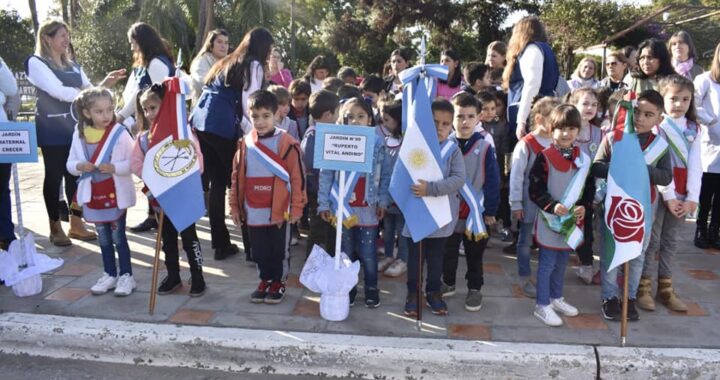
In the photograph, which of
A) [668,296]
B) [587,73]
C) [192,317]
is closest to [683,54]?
[587,73]

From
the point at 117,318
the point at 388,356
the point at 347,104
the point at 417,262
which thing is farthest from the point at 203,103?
the point at 388,356

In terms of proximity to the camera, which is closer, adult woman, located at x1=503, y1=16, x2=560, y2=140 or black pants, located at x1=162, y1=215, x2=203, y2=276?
black pants, located at x1=162, y1=215, x2=203, y2=276

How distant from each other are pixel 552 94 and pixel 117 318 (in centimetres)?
389

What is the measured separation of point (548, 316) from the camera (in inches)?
142

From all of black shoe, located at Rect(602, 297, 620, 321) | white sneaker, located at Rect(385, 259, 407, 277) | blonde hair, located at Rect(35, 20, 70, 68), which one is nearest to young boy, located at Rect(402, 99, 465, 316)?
white sneaker, located at Rect(385, 259, 407, 277)

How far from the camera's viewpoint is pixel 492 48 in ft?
19.9

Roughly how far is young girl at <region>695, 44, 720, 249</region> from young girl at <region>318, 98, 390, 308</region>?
10.2 feet

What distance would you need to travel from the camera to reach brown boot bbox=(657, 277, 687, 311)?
379cm

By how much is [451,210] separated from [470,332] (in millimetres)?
770

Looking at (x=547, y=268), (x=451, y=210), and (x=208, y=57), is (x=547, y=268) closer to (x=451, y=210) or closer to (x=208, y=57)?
(x=451, y=210)

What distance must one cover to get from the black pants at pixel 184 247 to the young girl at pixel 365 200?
99 cm

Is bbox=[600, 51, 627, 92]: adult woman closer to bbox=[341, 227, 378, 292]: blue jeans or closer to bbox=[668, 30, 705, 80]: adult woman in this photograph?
bbox=[668, 30, 705, 80]: adult woman

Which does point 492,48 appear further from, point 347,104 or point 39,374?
point 39,374

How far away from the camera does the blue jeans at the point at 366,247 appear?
3.83 metres
